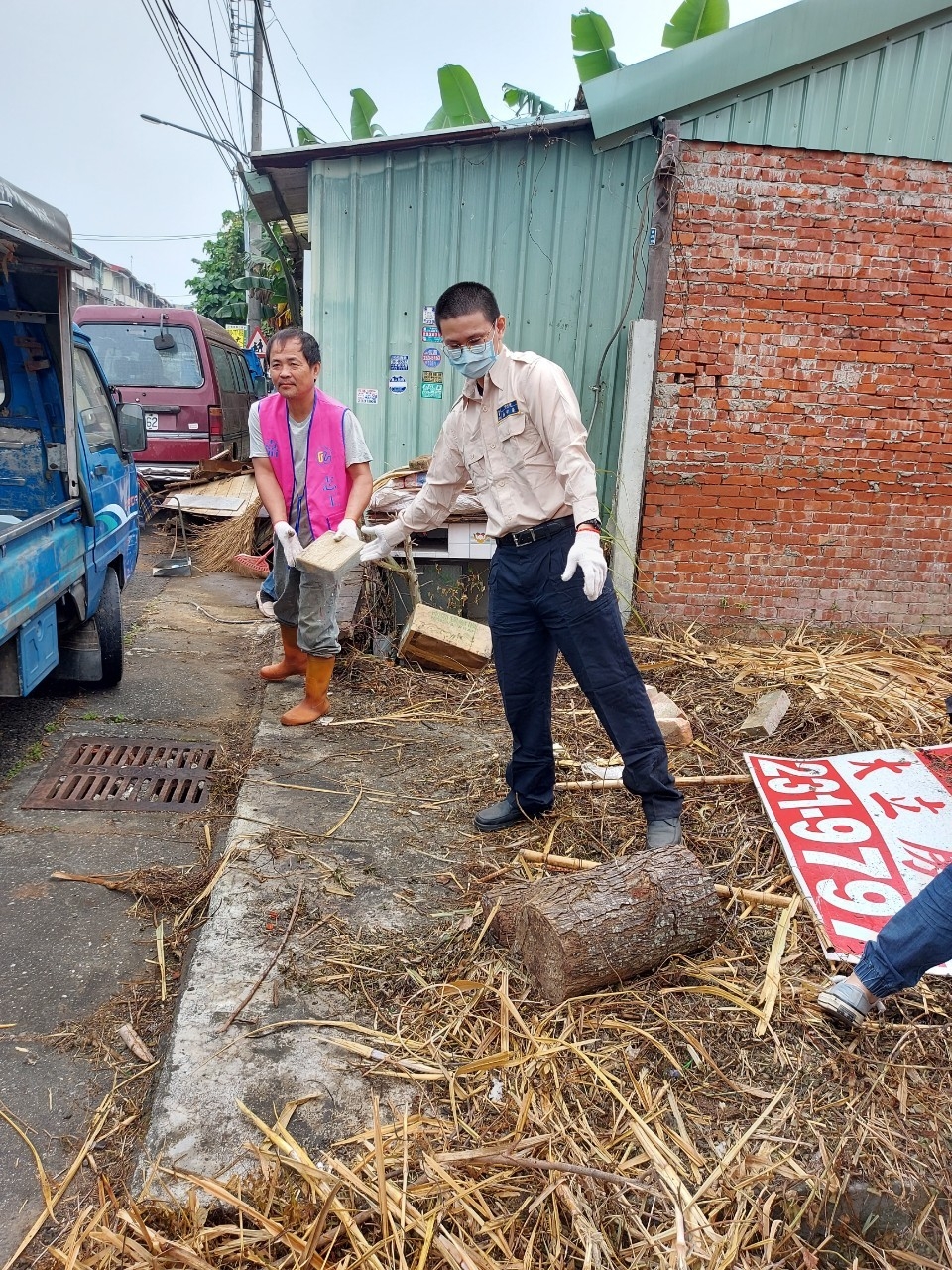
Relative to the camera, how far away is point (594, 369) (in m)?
6.61

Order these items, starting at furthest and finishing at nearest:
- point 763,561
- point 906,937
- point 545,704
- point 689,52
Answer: point 763,561
point 689,52
point 545,704
point 906,937

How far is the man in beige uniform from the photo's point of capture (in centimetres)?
315

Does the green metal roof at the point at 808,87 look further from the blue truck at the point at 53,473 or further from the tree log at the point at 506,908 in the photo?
the tree log at the point at 506,908

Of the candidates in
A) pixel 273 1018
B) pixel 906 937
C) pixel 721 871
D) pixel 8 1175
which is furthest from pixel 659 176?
pixel 8 1175

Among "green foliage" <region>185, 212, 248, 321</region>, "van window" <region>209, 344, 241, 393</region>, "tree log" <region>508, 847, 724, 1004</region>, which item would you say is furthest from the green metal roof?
"green foliage" <region>185, 212, 248, 321</region>

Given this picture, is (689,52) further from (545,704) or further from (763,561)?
(545,704)

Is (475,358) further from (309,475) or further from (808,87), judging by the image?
(808,87)

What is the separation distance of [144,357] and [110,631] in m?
6.16

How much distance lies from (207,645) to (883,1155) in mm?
5505

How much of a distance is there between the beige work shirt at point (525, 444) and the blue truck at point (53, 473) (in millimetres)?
1951

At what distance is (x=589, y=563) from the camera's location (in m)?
2.99

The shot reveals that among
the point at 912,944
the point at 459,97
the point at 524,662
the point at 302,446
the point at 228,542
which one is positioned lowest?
the point at 228,542

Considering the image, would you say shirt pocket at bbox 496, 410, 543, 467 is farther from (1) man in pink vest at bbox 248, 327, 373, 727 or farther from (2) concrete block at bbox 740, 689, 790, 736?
(2) concrete block at bbox 740, 689, 790, 736

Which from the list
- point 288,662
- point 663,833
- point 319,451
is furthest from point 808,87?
point 663,833
